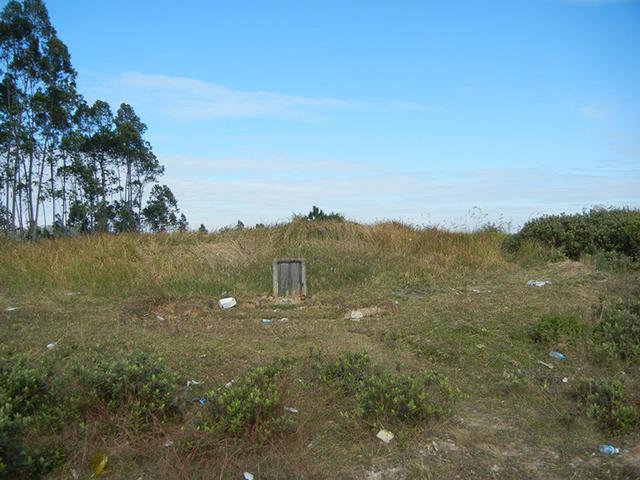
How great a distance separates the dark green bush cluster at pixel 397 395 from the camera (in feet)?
9.35

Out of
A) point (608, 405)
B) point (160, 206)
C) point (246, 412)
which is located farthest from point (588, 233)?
point (160, 206)

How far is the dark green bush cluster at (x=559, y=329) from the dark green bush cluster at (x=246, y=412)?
256 cm

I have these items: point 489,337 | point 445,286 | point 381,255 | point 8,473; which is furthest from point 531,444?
point 381,255

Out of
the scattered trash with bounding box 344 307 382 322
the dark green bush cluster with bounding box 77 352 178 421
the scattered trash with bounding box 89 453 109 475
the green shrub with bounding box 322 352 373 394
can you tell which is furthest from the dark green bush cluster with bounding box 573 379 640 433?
the scattered trash with bounding box 344 307 382 322

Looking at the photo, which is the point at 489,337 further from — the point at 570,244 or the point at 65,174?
the point at 65,174

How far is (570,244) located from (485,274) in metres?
1.96

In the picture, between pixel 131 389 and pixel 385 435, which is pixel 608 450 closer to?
pixel 385 435

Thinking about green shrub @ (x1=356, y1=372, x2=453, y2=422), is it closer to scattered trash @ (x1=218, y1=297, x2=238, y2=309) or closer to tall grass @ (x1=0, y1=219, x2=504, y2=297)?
scattered trash @ (x1=218, y1=297, x2=238, y2=309)

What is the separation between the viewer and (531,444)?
2.78 metres

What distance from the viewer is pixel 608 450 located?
268 cm

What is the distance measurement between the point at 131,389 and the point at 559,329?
3.46 meters

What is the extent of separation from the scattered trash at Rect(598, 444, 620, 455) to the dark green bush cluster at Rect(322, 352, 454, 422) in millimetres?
797

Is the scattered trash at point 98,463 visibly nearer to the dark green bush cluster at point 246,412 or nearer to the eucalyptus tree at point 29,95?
the dark green bush cluster at point 246,412

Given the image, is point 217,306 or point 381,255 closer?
point 217,306
